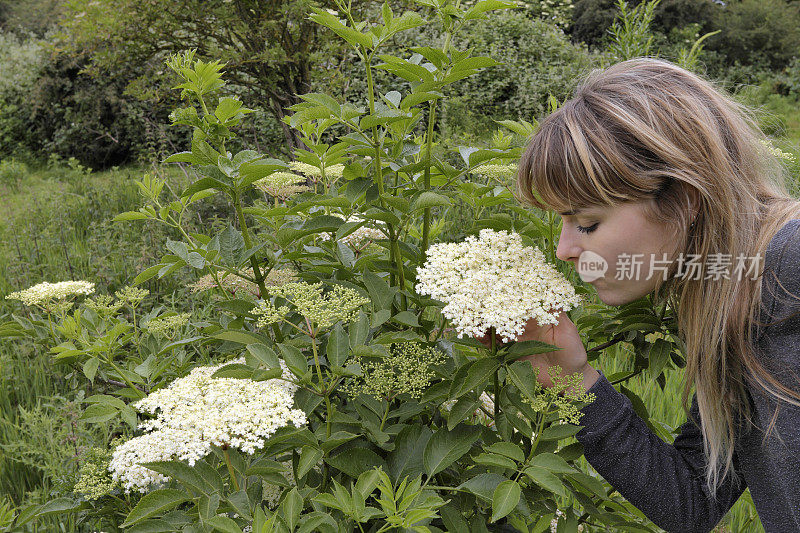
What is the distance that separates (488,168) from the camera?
1467mm

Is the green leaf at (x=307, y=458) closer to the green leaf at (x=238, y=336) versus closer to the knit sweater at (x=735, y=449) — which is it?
the green leaf at (x=238, y=336)

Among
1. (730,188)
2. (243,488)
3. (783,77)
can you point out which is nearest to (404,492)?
(243,488)

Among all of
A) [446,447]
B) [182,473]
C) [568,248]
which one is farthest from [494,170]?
[182,473]

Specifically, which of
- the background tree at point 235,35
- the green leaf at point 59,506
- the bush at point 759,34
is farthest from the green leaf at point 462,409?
the bush at point 759,34

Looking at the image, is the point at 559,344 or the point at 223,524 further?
the point at 559,344

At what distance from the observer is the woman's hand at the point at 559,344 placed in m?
1.25

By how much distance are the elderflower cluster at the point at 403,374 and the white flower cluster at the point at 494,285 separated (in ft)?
0.32

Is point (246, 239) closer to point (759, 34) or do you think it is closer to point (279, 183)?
point (279, 183)

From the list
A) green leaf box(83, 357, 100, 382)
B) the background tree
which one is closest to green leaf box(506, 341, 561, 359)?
green leaf box(83, 357, 100, 382)

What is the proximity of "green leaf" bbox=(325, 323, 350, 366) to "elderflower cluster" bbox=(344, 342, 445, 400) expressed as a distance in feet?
0.26

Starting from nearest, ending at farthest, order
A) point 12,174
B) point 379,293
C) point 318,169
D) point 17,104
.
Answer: point 379,293 < point 318,169 < point 12,174 < point 17,104

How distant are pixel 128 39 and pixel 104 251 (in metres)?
1.85

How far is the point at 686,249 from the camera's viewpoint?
1.28 m

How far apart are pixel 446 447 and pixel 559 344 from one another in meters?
0.34
